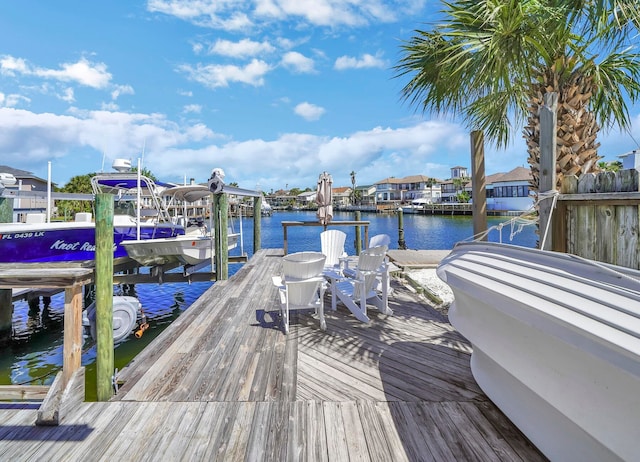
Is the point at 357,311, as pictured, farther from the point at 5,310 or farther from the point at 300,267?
the point at 5,310

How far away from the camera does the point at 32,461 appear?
1910 millimetres

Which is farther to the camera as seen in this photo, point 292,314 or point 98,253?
point 292,314

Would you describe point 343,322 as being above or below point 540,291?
below

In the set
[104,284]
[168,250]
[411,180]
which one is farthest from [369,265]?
[411,180]

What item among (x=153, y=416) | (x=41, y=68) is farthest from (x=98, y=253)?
(x=41, y=68)

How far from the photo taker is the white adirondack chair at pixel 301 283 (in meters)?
4.02

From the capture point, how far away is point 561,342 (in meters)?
1.43

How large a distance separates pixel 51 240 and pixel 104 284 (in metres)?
6.49

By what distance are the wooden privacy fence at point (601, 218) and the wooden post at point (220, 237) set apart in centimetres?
629

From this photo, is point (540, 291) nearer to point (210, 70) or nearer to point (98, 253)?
point (98, 253)

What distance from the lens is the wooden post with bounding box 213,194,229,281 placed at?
23.6 ft

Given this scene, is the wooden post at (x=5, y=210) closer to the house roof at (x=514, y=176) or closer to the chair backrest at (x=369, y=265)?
the chair backrest at (x=369, y=265)

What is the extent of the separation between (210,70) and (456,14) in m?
24.3

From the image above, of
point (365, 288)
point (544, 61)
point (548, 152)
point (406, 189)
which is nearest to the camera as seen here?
point (548, 152)
